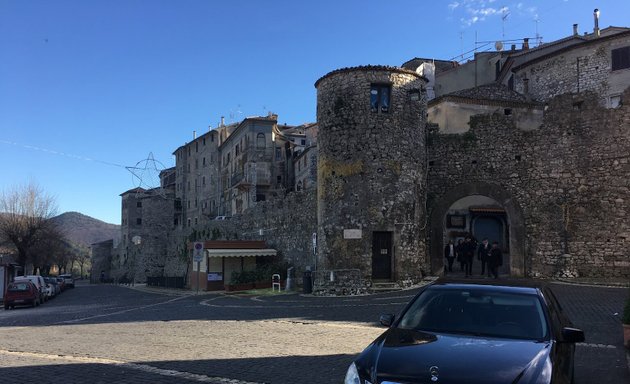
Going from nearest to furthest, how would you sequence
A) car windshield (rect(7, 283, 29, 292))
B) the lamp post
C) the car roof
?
the car roof, car windshield (rect(7, 283, 29, 292)), the lamp post

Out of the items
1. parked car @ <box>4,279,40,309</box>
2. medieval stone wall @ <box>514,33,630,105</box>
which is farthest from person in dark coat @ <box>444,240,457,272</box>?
parked car @ <box>4,279,40,309</box>

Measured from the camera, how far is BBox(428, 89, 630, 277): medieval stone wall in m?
22.5

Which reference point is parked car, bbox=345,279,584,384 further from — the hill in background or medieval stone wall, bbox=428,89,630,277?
the hill in background

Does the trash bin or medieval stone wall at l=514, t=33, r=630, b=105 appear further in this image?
medieval stone wall at l=514, t=33, r=630, b=105

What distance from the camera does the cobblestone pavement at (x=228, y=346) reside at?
24.6 ft

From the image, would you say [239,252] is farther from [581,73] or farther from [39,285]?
[581,73]

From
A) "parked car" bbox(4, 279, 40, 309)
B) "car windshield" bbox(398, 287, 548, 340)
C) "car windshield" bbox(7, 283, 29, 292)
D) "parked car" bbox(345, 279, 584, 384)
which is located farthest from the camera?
"car windshield" bbox(7, 283, 29, 292)

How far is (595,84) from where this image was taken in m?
24.7

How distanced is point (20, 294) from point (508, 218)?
2711cm

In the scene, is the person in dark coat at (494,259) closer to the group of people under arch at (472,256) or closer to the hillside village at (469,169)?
the group of people under arch at (472,256)

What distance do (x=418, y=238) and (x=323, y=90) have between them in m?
7.98

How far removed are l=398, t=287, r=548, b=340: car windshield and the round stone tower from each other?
15858 millimetres

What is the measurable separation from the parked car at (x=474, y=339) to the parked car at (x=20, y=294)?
2953cm

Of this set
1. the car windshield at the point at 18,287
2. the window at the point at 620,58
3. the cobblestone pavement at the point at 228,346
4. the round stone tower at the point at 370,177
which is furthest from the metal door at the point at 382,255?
the car windshield at the point at 18,287
